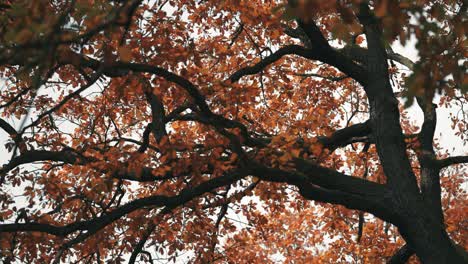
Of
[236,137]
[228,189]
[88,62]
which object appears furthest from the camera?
[228,189]

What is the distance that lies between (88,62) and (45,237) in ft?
10.2

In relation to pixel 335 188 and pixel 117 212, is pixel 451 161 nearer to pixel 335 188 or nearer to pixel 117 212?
pixel 335 188

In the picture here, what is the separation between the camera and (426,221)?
379 inches

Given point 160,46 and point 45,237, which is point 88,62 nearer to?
point 160,46

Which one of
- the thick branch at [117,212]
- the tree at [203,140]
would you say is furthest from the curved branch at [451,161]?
the thick branch at [117,212]

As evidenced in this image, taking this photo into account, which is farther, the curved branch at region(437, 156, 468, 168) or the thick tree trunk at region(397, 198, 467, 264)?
the curved branch at region(437, 156, 468, 168)

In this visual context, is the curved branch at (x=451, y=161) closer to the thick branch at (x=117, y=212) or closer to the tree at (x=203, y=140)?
the tree at (x=203, y=140)

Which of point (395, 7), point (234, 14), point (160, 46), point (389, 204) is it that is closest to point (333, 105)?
point (234, 14)

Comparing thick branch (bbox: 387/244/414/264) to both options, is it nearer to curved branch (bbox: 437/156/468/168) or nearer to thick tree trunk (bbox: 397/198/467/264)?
thick tree trunk (bbox: 397/198/467/264)

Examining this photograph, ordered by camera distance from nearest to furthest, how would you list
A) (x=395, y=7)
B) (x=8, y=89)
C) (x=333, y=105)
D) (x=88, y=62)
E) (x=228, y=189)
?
(x=395, y=7) < (x=88, y=62) < (x=228, y=189) < (x=8, y=89) < (x=333, y=105)

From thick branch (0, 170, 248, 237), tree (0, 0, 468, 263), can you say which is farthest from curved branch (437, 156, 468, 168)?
thick branch (0, 170, 248, 237)

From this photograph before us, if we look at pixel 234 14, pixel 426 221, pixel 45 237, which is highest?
pixel 234 14

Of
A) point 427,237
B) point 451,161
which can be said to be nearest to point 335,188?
point 427,237

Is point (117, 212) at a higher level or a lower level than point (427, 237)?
lower
